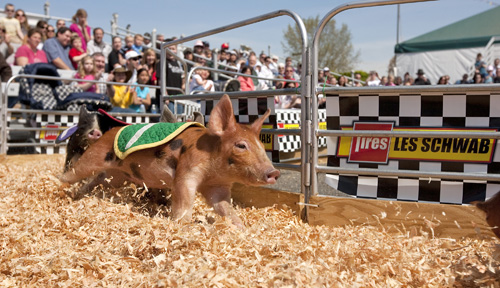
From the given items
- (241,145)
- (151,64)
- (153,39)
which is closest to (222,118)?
(241,145)

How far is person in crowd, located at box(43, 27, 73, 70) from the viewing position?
29.5 feet

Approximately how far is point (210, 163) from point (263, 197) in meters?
0.91

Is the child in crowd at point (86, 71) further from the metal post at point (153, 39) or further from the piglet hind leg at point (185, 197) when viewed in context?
the piglet hind leg at point (185, 197)

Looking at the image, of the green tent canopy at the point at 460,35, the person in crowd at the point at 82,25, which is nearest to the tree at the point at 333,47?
the green tent canopy at the point at 460,35

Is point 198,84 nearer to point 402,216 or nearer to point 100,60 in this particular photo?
point 100,60

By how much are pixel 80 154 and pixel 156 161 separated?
114cm

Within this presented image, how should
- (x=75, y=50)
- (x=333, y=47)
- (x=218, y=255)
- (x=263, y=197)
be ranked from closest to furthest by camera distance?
(x=218, y=255) < (x=263, y=197) < (x=75, y=50) < (x=333, y=47)

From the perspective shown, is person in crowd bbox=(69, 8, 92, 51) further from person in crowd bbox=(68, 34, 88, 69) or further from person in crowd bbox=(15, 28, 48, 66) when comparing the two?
person in crowd bbox=(15, 28, 48, 66)

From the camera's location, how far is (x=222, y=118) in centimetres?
321

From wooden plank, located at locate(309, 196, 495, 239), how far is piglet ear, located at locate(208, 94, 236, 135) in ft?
2.90

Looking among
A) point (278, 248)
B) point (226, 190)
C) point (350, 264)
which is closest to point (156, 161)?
point (226, 190)

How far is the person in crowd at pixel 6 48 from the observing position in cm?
891

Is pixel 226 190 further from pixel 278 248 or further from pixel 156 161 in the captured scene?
pixel 278 248

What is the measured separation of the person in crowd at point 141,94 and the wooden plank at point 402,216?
5.56 meters
